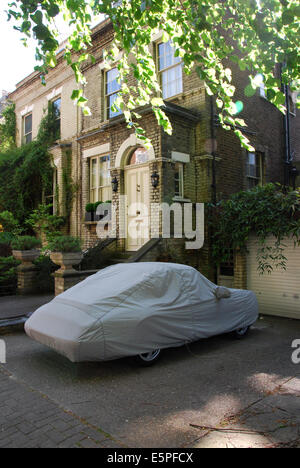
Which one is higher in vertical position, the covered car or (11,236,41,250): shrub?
(11,236,41,250): shrub

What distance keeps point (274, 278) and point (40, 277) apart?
21.3 feet

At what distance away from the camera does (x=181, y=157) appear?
10.4 meters

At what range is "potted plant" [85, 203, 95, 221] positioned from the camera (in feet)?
42.0

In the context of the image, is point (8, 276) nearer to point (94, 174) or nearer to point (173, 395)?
point (94, 174)

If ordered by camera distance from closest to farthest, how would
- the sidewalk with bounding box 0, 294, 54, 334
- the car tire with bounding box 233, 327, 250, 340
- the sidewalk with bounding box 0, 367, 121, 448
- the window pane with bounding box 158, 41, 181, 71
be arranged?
the sidewalk with bounding box 0, 367, 121, 448 < the car tire with bounding box 233, 327, 250, 340 < the sidewalk with bounding box 0, 294, 54, 334 < the window pane with bounding box 158, 41, 181, 71

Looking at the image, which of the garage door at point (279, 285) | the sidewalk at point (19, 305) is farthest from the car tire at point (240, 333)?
the sidewalk at point (19, 305)

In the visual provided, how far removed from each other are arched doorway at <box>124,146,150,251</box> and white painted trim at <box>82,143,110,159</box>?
209cm

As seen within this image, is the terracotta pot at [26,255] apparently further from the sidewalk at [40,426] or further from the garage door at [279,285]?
the sidewalk at [40,426]

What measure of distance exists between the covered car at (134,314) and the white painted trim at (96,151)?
8012mm

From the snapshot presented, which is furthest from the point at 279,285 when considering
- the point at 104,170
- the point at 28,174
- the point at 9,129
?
the point at 9,129

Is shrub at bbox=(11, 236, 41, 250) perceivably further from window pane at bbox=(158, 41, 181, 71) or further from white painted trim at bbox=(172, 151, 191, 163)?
window pane at bbox=(158, 41, 181, 71)

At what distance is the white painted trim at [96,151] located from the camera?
1291 cm

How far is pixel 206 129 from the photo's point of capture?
10570mm

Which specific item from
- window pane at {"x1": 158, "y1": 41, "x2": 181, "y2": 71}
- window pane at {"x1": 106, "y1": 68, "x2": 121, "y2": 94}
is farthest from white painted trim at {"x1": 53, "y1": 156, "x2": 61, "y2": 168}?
window pane at {"x1": 158, "y1": 41, "x2": 181, "y2": 71}
